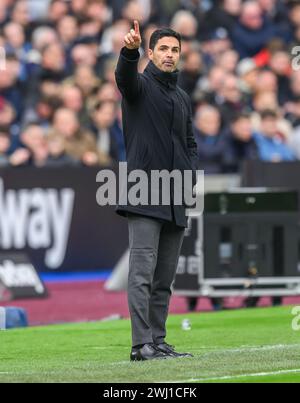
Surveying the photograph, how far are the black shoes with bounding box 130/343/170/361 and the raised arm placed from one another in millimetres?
1711

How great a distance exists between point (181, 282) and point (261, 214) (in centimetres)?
129

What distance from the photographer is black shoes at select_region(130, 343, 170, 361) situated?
9.76 metres

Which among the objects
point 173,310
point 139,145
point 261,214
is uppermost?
point 139,145

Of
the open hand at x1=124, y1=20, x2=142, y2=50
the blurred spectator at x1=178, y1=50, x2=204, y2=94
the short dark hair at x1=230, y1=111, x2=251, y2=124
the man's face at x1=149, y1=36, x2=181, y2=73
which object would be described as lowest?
the short dark hair at x1=230, y1=111, x2=251, y2=124

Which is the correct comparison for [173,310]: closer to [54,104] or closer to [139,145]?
[54,104]

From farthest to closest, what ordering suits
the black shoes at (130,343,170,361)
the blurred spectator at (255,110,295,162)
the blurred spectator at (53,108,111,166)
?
the blurred spectator at (255,110,295,162) < the blurred spectator at (53,108,111,166) < the black shoes at (130,343,170,361)

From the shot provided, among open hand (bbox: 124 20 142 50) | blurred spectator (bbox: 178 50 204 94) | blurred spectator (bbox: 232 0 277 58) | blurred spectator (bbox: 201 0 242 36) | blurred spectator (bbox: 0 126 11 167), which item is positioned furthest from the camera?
blurred spectator (bbox: 201 0 242 36)

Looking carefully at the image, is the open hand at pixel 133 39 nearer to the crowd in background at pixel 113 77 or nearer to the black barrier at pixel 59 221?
the black barrier at pixel 59 221

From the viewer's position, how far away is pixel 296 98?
23578mm

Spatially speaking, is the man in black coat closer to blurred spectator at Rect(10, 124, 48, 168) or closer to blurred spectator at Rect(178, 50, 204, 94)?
blurred spectator at Rect(10, 124, 48, 168)

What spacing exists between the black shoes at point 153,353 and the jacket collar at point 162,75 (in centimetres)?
184

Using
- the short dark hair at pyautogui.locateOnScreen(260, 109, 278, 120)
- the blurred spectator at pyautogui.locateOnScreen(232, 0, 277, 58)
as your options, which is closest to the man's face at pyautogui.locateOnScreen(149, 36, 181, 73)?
the short dark hair at pyautogui.locateOnScreen(260, 109, 278, 120)

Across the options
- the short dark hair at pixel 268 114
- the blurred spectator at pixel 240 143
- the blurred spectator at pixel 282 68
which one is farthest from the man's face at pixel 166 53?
the blurred spectator at pixel 282 68
